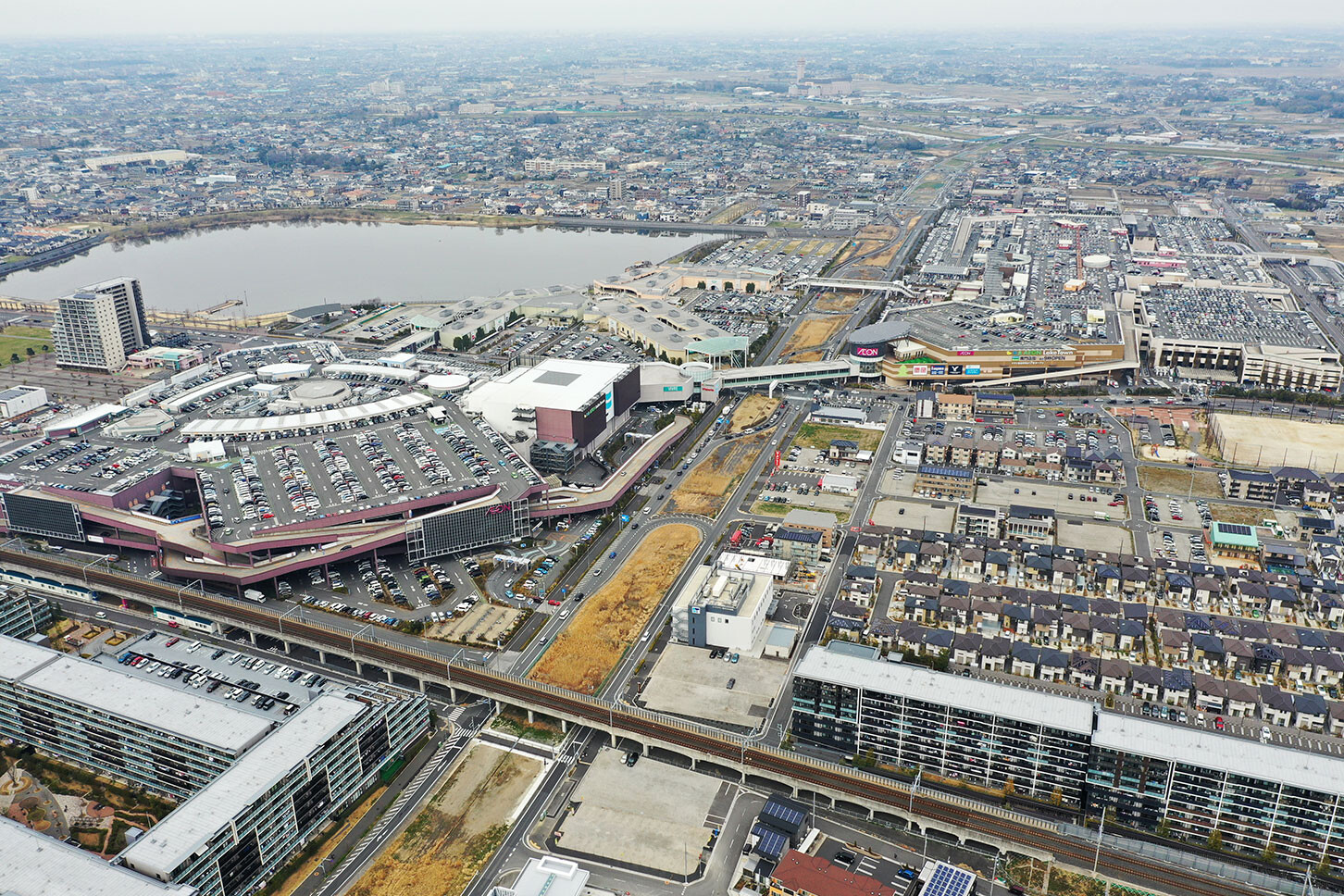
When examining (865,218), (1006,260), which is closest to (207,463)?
(1006,260)

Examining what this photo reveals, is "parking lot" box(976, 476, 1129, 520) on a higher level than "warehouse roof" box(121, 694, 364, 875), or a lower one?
lower

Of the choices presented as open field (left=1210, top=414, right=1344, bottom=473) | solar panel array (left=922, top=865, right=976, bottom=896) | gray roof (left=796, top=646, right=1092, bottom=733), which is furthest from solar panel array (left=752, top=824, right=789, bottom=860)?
open field (left=1210, top=414, right=1344, bottom=473)

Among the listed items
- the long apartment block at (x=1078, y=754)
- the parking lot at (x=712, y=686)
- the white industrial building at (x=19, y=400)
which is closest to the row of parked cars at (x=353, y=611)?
the parking lot at (x=712, y=686)

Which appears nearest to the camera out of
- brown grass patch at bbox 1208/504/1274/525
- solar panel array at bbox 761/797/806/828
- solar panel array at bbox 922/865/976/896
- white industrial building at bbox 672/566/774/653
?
solar panel array at bbox 922/865/976/896

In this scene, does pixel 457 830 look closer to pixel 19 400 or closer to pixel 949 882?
pixel 949 882

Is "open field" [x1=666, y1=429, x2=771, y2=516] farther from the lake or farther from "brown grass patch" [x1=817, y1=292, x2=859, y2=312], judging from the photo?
the lake

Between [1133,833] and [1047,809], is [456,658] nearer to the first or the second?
[1047,809]
